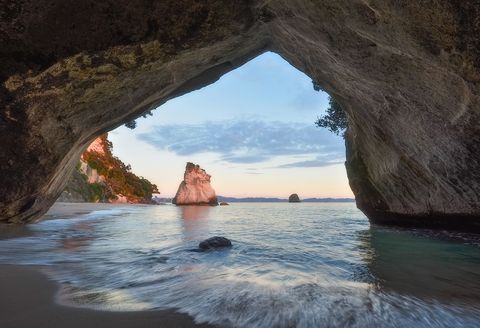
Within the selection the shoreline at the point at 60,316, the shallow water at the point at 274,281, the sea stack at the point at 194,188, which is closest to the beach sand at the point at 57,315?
the shoreline at the point at 60,316

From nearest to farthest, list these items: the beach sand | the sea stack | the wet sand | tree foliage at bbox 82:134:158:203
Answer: the beach sand < the wet sand < tree foliage at bbox 82:134:158:203 < the sea stack

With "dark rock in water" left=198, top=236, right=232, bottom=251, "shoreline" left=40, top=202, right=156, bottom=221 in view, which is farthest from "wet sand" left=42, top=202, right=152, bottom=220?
"dark rock in water" left=198, top=236, right=232, bottom=251

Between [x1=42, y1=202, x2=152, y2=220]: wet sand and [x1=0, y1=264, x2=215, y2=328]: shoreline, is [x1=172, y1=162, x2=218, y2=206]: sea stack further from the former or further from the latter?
[x1=0, y1=264, x2=215, y2=328]: shoreline

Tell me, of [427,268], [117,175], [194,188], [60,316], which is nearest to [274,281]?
[60,316]

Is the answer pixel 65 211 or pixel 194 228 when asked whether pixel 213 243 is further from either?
pixel 65 211

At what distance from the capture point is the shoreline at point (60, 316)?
280 centimetres

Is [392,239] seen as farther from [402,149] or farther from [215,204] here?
[215,204]

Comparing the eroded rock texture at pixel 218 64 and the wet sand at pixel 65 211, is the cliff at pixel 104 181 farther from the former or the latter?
the eroded rock texture at pixel 218 64

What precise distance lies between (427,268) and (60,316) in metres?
5.71

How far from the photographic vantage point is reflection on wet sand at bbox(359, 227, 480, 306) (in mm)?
4162

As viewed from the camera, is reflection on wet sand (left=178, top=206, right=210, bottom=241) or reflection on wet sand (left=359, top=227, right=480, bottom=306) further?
reflection on wet sand (left=178, top=206, right=210, bottom=241)

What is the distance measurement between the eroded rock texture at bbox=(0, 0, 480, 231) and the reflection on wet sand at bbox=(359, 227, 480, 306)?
1.43 meters

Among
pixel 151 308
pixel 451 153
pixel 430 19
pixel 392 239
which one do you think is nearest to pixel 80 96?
pixel 151 308

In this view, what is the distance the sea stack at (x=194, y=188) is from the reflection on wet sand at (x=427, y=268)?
58.2m
